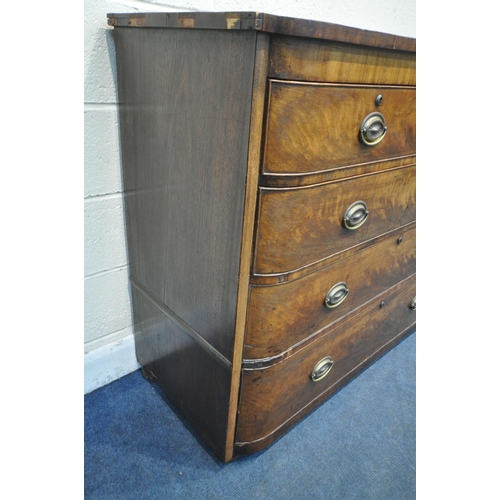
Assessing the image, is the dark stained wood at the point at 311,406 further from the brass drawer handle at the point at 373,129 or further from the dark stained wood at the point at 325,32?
the dark stained wood at the point at 325,32

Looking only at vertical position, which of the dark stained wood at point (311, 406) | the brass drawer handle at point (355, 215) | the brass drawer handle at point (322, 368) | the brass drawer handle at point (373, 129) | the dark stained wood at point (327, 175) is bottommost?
the dark stained wood at point (311, 406)

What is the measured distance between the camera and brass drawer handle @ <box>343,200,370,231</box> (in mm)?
872

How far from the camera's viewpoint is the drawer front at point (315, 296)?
82 cm

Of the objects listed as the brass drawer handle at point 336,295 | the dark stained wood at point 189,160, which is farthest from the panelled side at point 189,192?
the brass drawer handle at point 336,295

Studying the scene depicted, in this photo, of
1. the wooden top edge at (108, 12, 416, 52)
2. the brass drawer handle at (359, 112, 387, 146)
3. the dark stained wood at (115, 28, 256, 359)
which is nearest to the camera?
the wooden top edge at (108, 12, 416, 52)

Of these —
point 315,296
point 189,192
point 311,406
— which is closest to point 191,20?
point 189,192

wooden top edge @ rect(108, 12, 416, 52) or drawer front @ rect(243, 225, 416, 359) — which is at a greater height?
wooden top edge @ rect(108, 12, 416, 52)

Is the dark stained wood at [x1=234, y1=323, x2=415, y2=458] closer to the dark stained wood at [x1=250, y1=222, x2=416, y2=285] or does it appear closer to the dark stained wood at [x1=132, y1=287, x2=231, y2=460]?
the dark stained wood at [x1=132, y1=287, x2=231, y2=460]

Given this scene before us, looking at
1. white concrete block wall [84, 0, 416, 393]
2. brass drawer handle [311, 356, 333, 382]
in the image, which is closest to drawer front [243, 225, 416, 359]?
brass drawer handle [311, 356, 333, 382]

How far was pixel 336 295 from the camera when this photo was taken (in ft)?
3.16

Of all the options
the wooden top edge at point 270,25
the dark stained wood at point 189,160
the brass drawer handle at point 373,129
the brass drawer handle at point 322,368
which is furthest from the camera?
the brass drawer handle at point 322,368

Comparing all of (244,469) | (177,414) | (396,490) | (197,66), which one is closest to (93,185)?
(197,66)

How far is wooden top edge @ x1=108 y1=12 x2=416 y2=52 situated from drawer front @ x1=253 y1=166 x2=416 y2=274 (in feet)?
0.80

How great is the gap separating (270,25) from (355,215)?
Answer: 1.45 feet
